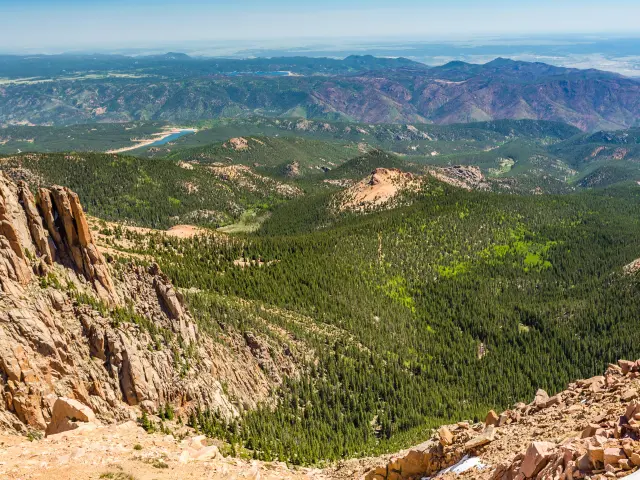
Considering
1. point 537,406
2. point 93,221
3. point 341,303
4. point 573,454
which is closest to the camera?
point 573,454

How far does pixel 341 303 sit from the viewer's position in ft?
464

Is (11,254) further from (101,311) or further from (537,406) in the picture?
(537,406)

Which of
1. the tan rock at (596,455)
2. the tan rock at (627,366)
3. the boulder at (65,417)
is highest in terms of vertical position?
the tan rock at (596,455)

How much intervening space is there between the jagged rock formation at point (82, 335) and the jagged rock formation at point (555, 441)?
2909 centimetres

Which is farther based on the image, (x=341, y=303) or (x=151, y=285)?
(x=341, y=303)

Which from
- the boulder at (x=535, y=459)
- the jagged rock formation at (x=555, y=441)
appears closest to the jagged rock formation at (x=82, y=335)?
the jagged rock formation at (x=555, y=441)

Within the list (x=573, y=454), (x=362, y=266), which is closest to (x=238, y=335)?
(x=573, y=454)

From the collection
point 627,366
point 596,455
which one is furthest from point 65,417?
point 627,366

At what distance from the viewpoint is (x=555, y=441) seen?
120 feet

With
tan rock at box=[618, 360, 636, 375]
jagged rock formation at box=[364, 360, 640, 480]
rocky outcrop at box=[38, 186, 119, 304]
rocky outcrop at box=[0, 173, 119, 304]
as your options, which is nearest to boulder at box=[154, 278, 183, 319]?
rocky outcrop at box=[0, 173, 119, 304]

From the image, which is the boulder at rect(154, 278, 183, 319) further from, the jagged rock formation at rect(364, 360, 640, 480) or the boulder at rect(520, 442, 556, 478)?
the boulder at rect(520, 442, 556, 478)

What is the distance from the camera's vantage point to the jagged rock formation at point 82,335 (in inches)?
1913

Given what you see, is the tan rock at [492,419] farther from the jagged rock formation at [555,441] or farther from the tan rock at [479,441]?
the tan rock at [479,441]

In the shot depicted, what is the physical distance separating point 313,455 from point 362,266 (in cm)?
10772
